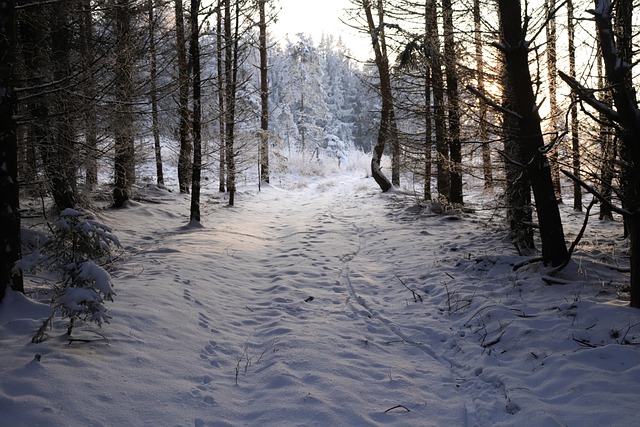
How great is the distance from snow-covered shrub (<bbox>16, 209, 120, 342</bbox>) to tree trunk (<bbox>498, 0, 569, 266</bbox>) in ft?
18.8

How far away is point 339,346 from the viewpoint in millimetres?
4723

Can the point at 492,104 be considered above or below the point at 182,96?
below

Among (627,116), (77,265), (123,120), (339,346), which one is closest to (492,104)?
(627,116)

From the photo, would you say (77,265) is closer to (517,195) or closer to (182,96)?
(517,195)

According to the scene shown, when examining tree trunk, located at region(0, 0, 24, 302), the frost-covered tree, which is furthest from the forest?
the frost-covered tree

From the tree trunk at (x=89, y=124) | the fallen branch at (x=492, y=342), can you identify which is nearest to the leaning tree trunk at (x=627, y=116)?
the fallen branch at (x=492, y=342)

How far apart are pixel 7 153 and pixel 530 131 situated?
6829mm

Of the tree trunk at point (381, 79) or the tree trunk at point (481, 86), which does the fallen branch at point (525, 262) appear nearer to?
the tree trunk at point (481, 86)

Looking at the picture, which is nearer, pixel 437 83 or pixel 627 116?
pixel 627 116

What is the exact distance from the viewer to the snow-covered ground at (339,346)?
3367 mm

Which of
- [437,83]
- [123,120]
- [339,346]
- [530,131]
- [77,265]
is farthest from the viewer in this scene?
[437,83]

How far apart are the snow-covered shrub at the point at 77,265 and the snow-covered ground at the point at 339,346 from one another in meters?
0.46

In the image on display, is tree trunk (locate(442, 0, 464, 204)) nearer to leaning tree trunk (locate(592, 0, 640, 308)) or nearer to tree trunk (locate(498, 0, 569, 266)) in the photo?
tree trunk (locate(498, 0, 569, 266))

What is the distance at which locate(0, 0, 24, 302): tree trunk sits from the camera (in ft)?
14.6
